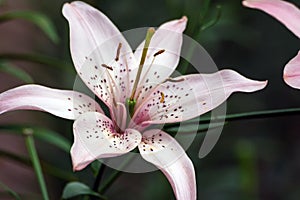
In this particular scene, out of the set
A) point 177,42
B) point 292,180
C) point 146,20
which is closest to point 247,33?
point 146,20

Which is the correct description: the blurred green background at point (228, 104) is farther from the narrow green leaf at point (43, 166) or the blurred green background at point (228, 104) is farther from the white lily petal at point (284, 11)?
the white lily petal at point (284, 11)

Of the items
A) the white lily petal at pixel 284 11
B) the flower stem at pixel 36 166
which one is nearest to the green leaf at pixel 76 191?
the flower stem at pixel 36 166

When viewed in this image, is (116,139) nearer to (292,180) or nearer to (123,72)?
(123,72)

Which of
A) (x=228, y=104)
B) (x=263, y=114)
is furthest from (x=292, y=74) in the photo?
(x=228, y=104)

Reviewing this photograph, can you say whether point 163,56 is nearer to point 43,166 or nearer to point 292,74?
point 292,74

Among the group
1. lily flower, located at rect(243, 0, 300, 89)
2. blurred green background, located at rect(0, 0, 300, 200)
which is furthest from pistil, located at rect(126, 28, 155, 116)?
blurred green background, located at rect(0, 0, 300, 200)

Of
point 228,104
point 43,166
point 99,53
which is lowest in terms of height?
point 228,104

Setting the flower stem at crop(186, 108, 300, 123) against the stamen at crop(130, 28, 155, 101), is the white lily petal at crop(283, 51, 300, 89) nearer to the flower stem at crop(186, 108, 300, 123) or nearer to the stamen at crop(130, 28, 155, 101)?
the flower stem at crop(186, 108, 300, 123)
